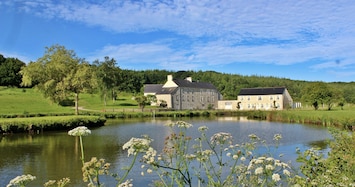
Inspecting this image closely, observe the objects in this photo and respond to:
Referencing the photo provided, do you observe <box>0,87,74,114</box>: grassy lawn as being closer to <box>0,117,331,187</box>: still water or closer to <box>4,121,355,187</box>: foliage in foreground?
<box>0,117,331,187</box>: still water

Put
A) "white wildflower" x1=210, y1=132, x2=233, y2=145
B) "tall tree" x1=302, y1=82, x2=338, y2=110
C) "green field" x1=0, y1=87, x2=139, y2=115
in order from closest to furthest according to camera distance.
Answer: "white wildflower" x1=210, y1=132, x2=233, y2=145 → "green field" x1=0, y1=87, x2=139, y2=115 → "tall tree" x1=302, y1=82, x2=338, y2=110

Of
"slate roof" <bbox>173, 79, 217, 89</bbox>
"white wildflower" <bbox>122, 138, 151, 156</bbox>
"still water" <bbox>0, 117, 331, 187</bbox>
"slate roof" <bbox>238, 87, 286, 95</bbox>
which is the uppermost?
"slate roof" <bbox>173, 79, 217, 89</bbox>

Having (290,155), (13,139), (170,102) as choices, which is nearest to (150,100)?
(170,102)

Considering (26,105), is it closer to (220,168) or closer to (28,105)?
(28,105)

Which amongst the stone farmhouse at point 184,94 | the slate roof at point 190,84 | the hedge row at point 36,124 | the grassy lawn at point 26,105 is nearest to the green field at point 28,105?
the grassy lawn at point 26,105

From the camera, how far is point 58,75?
39.5 metres

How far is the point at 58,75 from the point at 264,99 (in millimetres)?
45280

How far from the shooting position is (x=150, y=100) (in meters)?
68.1

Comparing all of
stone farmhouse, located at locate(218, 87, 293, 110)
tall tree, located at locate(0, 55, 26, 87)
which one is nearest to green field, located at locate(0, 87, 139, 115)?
tall tree, located at locate(0, 55, 26, 87)

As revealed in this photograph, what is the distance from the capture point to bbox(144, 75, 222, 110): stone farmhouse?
70000 millimetres

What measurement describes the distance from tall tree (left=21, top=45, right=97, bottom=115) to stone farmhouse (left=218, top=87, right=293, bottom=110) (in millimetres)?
41910

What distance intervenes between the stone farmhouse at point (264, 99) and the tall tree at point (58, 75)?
4191cm

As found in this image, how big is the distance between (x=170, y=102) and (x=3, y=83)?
35228 mm

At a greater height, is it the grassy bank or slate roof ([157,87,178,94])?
slate roof ([157,87,178,94])
